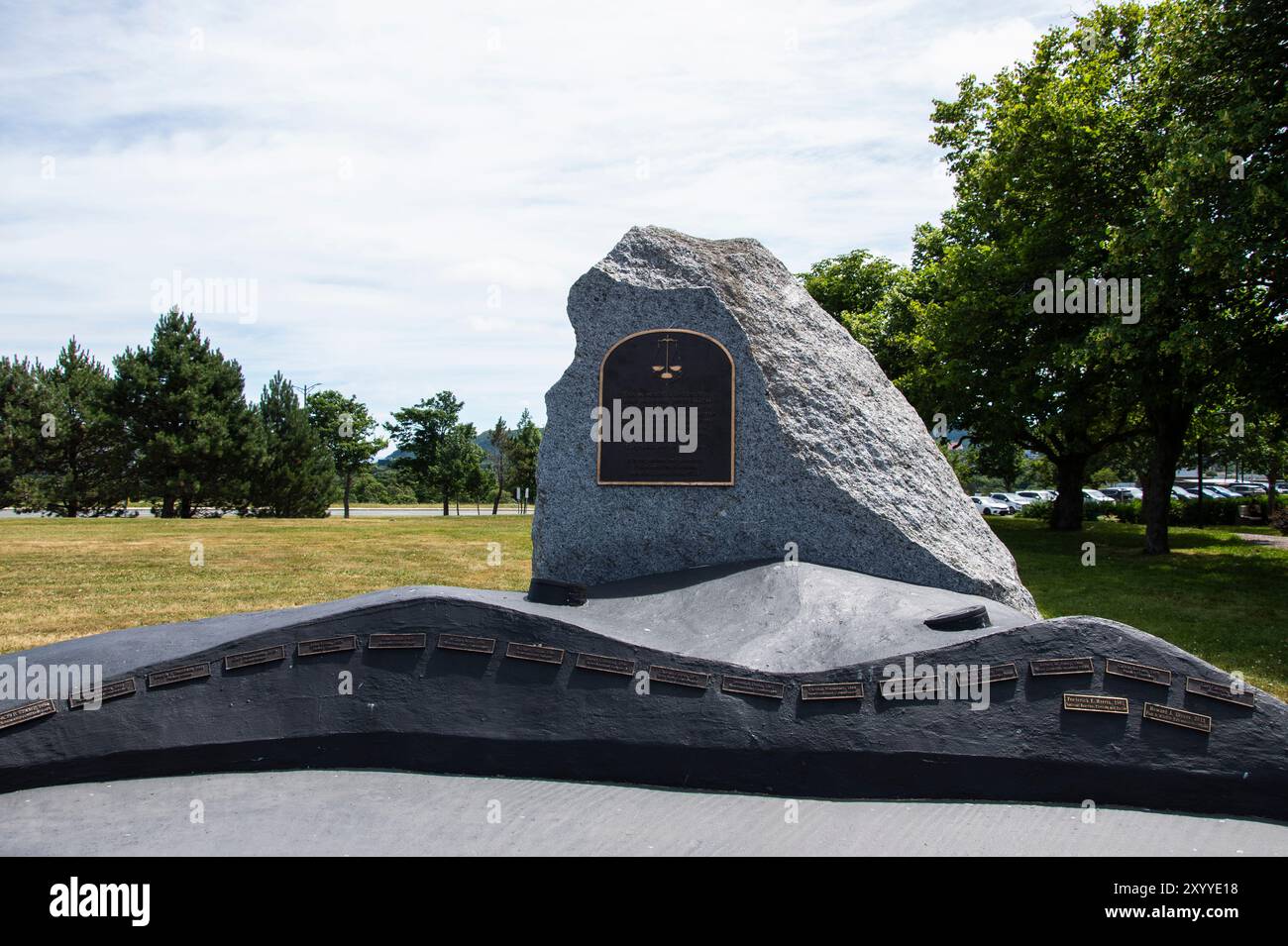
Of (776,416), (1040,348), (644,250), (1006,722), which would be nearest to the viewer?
(1006,722)

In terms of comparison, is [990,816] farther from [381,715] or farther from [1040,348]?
[1040,348]

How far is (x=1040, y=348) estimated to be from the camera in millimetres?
18391

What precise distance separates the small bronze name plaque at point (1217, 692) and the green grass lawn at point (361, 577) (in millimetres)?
3850

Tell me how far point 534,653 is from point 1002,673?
2.91m

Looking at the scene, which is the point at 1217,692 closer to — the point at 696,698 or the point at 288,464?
the point at 696,698

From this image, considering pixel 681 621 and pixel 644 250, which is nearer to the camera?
pixel 681 621

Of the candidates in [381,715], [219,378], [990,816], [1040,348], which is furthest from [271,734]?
[219,378]

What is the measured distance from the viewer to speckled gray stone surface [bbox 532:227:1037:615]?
6.85 m

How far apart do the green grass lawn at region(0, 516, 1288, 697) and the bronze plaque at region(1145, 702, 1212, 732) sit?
399 centimetres

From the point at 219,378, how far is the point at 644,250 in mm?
29580

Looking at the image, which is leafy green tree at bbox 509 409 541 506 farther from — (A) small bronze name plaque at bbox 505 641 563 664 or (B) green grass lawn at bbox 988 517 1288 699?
(A) small bronze name plaque at bbox 505 641 563 664

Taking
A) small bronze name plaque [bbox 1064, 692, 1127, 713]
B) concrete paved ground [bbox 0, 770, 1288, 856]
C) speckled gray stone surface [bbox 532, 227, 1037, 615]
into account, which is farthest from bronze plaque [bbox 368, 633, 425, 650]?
small bronze name plaque [bbox 1064, 692, 1127, 713]

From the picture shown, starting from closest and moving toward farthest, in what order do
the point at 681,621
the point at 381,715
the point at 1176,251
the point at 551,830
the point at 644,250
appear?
the point at 551,830
the point at 381,715
the point at 681,621
the point at 644,250
the point at 1176,251

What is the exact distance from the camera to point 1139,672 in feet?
16.1
